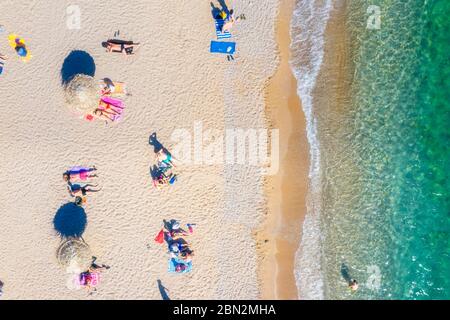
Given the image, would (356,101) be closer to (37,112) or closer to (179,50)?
(179,50)

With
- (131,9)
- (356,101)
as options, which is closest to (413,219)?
(356,101)

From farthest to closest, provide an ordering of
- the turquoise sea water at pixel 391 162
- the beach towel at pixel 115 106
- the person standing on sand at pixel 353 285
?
1. the person standing on sand at pixel 353 285
2. the turquoise sea water at pixel 391 162
3. the beach towel at pixel 115 106

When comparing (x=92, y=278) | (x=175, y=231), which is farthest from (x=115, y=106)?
(x=92, y=278)

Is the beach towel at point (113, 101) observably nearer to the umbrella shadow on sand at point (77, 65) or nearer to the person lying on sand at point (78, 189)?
the umbrella shadow on sand at point (77, 65)

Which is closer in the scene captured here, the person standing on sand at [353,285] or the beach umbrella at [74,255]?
the beach umbrella at [74,255]

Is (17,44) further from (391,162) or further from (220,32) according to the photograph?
(391,162)

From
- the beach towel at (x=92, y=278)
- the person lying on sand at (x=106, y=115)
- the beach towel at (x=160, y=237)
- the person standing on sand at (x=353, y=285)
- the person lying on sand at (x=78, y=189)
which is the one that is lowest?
the person standing on sand at (x=353, y=285)

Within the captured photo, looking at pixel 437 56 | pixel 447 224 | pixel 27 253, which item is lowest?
pixel 27 253

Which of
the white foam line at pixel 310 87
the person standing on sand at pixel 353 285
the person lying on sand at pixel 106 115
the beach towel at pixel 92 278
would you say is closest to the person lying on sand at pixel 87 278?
the beach towel at pixel 92 278
